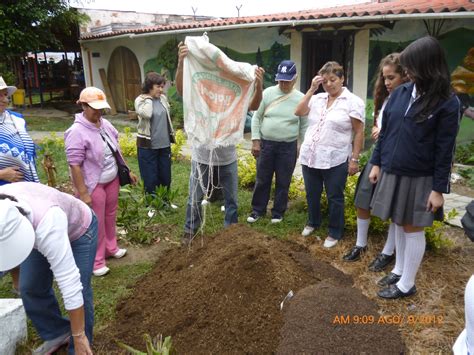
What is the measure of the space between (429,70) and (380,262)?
1.65 m

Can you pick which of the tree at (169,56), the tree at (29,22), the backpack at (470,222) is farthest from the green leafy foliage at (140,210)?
the tree at (29,22)

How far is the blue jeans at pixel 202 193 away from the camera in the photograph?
3844 millimetres

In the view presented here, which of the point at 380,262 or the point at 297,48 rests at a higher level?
the point at 297,48

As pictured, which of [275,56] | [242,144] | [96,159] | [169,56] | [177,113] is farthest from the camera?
[169,56]

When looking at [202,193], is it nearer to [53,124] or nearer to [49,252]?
[49,252]

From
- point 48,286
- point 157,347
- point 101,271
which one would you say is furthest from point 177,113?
point 157,347

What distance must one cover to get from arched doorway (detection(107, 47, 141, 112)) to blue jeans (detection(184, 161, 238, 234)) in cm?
1100

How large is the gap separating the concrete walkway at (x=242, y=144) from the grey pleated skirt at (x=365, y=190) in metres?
1.57

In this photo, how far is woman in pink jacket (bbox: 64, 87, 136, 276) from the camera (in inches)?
126

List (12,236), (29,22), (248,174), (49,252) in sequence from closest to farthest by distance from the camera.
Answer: (12,236) → (49,252) → (248,174) → (29,22)

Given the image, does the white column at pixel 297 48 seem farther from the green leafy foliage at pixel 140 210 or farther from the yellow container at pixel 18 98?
the yellow container at pixel 18 98

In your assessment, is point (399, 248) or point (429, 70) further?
point (399, 248)

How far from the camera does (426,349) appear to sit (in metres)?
2.51

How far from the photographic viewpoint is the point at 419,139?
8.99 feet
